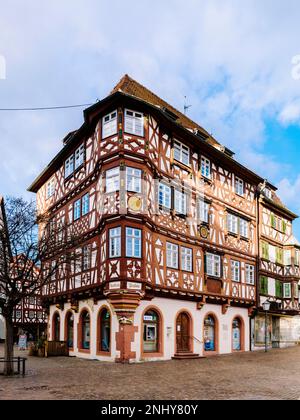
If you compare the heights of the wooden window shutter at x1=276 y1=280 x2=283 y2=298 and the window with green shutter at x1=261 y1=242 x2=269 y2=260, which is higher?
the window with green shutter at x1=261 y1=242 x2=269 y2=260

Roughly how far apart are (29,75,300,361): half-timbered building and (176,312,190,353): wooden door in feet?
0.28

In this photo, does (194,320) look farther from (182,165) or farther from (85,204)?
(85,204)

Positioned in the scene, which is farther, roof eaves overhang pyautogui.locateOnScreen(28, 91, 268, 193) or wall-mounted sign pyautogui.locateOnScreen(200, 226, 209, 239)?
wall-mounted sign pyautogui.locateOnScreen(200, 226, 209, 239)

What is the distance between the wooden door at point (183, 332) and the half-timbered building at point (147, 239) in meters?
0.09

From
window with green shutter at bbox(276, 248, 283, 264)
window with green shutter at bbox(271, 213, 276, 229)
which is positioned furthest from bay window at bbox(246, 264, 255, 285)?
window with green shutter at bbox(271, 213, 276, 229)

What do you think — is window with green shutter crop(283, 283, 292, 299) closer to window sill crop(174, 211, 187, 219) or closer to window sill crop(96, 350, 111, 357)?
window sill crop(174, 211, 187, 219)

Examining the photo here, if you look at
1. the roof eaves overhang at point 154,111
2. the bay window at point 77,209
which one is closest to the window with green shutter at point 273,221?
the roof eaves overhang at point 154,111

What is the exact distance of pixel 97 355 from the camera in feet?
78.8

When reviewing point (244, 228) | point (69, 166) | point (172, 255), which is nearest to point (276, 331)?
point (244, 228)

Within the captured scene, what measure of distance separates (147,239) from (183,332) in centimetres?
592

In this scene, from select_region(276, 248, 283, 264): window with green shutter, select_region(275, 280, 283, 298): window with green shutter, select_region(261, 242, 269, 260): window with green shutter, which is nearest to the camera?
select_region(261, 242, 269, 260): window with green shutter

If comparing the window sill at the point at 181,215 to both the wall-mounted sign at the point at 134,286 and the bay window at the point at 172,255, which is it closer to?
the bay window at the point at 172,255

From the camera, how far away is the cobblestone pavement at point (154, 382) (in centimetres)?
1264

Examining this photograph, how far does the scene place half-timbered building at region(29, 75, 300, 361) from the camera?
2281 centimetres
